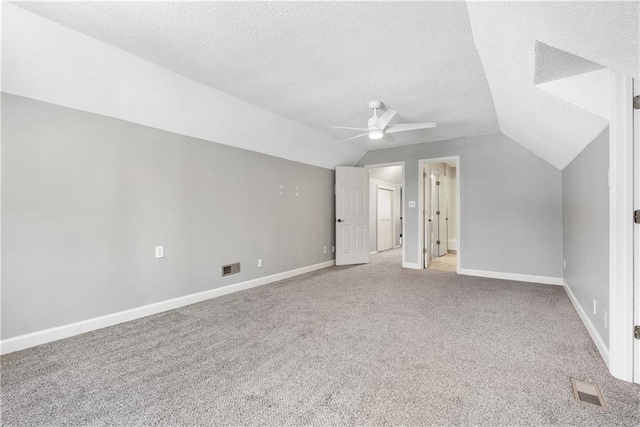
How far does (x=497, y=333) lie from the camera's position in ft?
8.64

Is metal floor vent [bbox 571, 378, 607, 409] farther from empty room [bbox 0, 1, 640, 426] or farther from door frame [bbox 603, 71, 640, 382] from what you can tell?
door frame [bbox 603, 71, 640, 382]

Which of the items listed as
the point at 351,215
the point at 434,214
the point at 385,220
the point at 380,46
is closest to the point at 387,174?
the point at 385,220

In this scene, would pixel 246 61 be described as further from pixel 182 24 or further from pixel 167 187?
pixel 167 187

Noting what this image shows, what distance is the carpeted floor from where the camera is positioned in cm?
158

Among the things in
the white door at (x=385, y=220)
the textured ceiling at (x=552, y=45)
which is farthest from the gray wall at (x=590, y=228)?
the white door at (x=385, y=220)

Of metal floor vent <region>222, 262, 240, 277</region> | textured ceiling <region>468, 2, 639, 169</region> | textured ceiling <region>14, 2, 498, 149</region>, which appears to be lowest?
metal floor vent <region>222, 262, 240, 277</region>

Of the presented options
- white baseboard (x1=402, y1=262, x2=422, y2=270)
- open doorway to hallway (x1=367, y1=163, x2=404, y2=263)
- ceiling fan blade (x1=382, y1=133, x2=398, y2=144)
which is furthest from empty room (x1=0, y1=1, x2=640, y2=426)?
open doorway to hallway (x1=367, y1=163, x2=404, y2=263)

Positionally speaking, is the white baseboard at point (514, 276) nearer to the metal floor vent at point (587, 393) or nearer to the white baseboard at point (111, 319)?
the metal floor vent at point (587, 393)

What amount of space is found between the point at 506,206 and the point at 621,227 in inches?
122

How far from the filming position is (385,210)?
8508 millimetres

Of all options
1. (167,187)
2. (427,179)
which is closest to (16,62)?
(167,187)

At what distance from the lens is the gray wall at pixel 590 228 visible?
2186 mm

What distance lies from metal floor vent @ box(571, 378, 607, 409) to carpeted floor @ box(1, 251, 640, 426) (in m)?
0.03

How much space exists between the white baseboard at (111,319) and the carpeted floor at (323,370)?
0.29 feet
